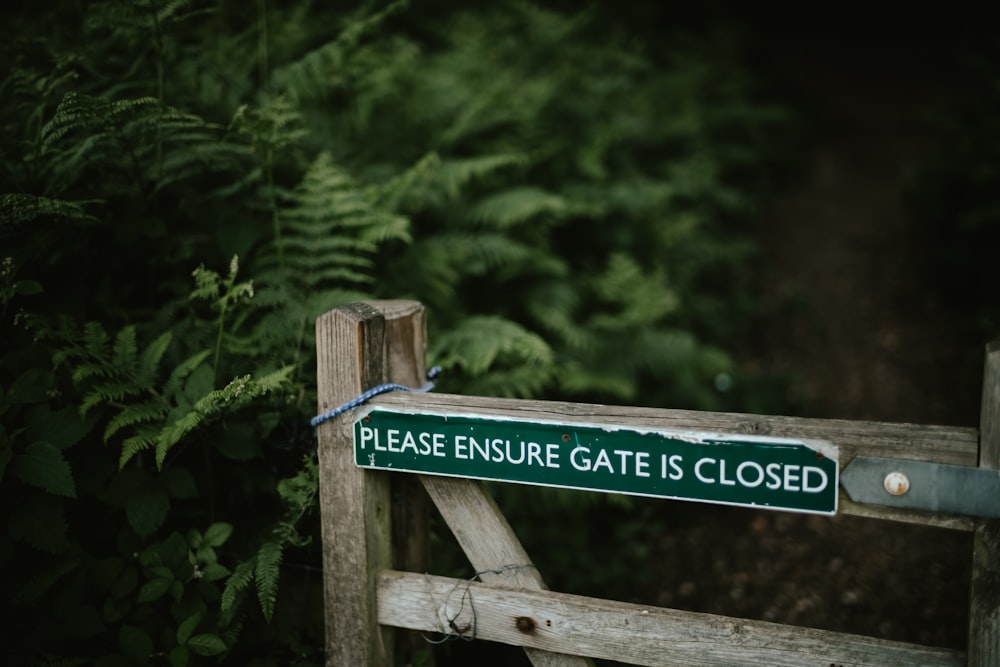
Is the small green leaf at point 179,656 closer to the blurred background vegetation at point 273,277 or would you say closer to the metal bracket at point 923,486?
the blurred background vegetation at point 273,277

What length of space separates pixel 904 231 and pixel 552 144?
596cm

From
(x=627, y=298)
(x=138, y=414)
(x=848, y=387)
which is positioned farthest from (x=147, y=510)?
(x=848, y=387)

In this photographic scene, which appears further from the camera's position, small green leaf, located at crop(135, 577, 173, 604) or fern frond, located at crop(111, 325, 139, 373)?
fern frond, located at crop(111, 325, 139, 373)

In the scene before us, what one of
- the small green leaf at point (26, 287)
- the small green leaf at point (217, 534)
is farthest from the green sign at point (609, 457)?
the small green leaf at point (26, 287)

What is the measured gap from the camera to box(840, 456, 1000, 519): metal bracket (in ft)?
5.32

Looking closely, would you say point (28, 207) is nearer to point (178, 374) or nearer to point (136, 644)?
point (178, 374)

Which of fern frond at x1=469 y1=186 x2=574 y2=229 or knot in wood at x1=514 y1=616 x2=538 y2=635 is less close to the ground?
fern frond at x1=469 y1=186 x2=574 y2=229

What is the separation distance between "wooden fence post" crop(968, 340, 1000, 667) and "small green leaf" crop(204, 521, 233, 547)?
2277mm

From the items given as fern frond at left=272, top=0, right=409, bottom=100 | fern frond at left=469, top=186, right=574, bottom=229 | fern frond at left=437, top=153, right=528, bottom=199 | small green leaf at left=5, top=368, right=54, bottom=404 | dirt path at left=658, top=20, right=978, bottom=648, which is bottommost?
dirt path at left=658, top=20, right=978, bottom=648

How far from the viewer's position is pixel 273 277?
10.5 feet

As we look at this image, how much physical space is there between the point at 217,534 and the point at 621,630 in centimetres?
146

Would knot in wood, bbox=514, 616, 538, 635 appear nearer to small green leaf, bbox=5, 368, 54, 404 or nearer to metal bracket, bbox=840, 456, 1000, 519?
metal bracket, bbox=840, 456, 1000, 519

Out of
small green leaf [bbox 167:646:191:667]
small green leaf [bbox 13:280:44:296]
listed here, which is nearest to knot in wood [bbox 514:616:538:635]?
small green leaf [bbox 167:646:191:667]

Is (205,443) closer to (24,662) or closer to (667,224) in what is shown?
(24,662)
